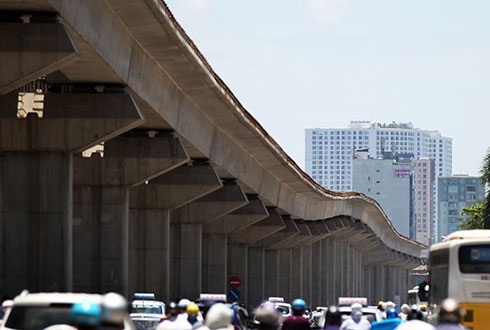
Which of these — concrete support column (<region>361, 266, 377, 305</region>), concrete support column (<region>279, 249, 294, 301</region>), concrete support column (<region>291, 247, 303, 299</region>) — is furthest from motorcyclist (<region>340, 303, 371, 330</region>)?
concrete support column (<region>361, 266, 377, 305</region>)

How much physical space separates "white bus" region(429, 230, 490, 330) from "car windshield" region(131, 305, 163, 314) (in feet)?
38.0

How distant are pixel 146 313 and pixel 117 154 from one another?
13.3 m

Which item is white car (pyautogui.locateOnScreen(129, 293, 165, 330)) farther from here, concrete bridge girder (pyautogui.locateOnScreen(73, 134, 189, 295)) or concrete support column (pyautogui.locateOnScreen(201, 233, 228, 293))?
concrete support column (pyautogui.locateOnScreen(201, 233, 228, 293))

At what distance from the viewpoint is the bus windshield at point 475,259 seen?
27.8 meters

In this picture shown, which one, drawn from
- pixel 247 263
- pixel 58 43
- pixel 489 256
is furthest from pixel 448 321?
pixel 247 263

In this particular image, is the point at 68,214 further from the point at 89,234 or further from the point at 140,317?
the point at 89,234

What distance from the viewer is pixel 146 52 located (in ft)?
129

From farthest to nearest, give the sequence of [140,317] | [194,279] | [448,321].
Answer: [194,279] → [140,317] → [448,321]

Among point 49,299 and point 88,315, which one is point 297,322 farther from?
point 88,315

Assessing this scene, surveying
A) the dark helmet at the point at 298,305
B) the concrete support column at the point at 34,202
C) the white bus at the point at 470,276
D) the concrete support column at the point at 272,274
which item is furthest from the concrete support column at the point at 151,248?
the dark helmet at the point at 298,305

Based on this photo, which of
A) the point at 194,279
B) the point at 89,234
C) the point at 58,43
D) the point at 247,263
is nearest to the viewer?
the point at 58,43

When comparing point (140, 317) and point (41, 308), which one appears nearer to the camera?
point (41, 308)

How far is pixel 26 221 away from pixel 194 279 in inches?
1125

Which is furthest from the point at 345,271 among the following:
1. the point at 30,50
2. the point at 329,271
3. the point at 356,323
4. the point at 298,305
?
the point at 298,305
